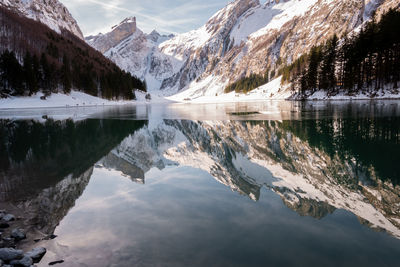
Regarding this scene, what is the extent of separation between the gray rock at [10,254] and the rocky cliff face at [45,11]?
149882mm

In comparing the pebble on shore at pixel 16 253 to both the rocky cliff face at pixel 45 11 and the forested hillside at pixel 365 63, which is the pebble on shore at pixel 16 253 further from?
the rocky cliff face at pixel 45 11

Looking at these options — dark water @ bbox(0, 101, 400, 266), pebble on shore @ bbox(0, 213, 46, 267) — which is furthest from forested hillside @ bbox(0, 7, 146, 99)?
pebble on shore @ bbox(0, 213, 46, 267)

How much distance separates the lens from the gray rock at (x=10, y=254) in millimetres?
4597

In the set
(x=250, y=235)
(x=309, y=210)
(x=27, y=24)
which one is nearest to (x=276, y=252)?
(x=250, y=235)

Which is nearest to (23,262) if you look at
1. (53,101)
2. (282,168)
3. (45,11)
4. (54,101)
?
(282,168)

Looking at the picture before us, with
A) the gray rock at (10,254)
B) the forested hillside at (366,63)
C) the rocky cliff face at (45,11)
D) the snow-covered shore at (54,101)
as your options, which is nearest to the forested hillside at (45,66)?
the snow-covered shore at (54,101)

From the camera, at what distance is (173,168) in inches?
452

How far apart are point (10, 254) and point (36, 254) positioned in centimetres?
41

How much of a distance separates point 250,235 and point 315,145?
33.4ft

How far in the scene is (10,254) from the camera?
4656 millimetres

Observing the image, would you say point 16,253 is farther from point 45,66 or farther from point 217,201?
point 45,66

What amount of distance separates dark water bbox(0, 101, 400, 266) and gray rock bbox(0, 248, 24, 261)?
1.49ft

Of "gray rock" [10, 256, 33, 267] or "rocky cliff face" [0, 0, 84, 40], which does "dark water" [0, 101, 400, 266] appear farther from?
"rocky cliff face" [0, 0, 84, 40]

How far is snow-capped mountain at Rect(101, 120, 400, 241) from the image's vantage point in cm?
677
